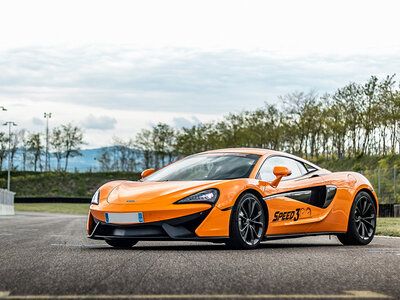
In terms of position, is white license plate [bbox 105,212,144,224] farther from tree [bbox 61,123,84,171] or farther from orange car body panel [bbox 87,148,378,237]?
tree [bbox 61,123,84,171]

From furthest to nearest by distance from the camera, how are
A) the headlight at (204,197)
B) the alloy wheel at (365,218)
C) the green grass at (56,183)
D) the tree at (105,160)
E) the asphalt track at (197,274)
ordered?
the tree at (105,160) < the green grass at (56,183) < the alloy wheel at (365,218) < the headlight at (204,197) < the asphalt track at (197,274)

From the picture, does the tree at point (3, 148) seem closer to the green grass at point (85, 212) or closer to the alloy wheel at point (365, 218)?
the green grass at point (85, 212)

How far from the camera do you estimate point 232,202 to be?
7.51 m

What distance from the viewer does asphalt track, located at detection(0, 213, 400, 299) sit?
4.20 meters

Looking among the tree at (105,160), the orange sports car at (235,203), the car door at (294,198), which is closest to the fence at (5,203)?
the orange sports car at (235,203)

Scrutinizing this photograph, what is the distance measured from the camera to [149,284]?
4578mm

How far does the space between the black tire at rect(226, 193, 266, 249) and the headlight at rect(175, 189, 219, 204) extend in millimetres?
290

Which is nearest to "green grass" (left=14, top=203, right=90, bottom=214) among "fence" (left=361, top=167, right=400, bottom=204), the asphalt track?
"fence" (left=361, top=167, right=400, bottom=204)

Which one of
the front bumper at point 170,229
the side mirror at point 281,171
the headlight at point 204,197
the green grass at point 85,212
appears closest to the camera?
the front bumper at point 170,229

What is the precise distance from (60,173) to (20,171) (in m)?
7.63

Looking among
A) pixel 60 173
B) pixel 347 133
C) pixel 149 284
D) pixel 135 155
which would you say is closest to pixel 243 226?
pixel 149 284

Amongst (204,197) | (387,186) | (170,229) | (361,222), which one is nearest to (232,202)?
(204,197)

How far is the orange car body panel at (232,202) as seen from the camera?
7.37m

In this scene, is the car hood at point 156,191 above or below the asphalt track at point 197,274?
above
